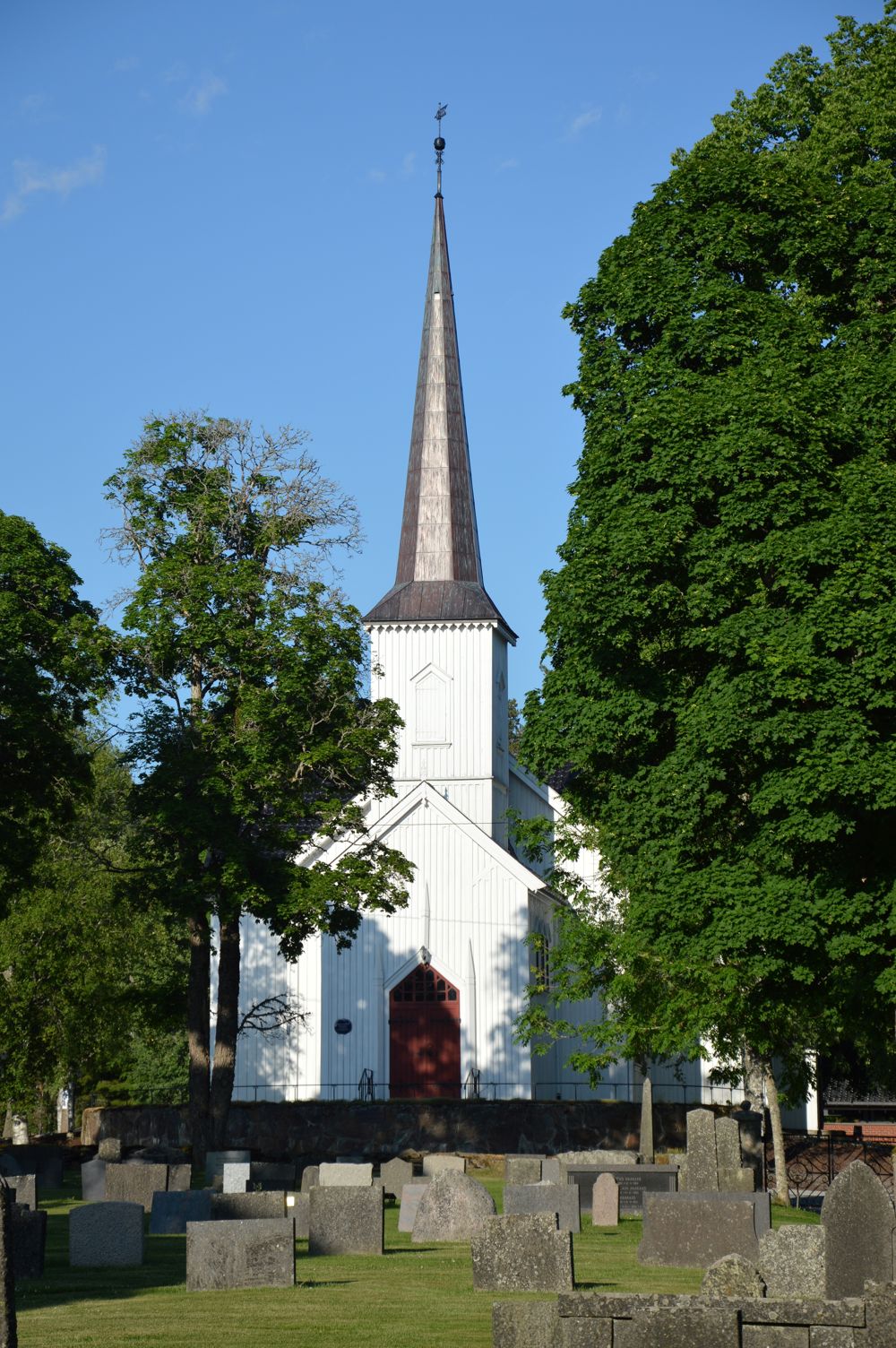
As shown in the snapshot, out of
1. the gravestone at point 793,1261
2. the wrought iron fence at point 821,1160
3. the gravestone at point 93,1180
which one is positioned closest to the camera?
the gravestone at point 793,1261

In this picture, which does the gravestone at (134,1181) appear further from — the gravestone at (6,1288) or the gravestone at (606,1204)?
the gravestone at (6,1288)

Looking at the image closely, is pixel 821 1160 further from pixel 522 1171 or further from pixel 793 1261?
pixel 793 1261

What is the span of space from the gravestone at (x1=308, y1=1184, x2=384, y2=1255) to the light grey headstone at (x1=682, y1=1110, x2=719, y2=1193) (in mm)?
6730

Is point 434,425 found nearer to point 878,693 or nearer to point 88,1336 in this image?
point 878,693

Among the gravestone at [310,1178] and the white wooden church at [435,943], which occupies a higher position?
the white wooden church at [435,943]

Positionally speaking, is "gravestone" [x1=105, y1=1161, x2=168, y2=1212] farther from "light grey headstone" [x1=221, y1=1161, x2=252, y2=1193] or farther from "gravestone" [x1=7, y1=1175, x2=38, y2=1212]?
"gravestone" [x1=7, y1=1175, x2=38, y2=1212]

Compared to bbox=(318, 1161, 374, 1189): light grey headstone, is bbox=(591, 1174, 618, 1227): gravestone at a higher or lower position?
lower

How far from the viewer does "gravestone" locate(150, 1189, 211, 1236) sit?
18000mm

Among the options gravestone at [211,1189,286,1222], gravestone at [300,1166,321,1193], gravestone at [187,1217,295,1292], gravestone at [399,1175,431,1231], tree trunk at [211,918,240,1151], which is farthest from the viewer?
tree trunk at [211,918,240,1151]

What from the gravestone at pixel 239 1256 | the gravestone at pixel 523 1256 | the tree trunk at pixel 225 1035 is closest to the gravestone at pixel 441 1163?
the tree trunk at pixel 225 1035

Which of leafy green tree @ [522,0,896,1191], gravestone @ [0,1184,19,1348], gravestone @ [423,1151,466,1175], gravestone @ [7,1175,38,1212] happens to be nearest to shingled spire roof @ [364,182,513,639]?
gravestone @ [423,1151,466,1175]

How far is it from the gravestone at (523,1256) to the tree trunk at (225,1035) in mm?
15727

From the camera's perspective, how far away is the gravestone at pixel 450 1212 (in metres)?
18.1

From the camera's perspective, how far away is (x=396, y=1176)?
23.5 m
